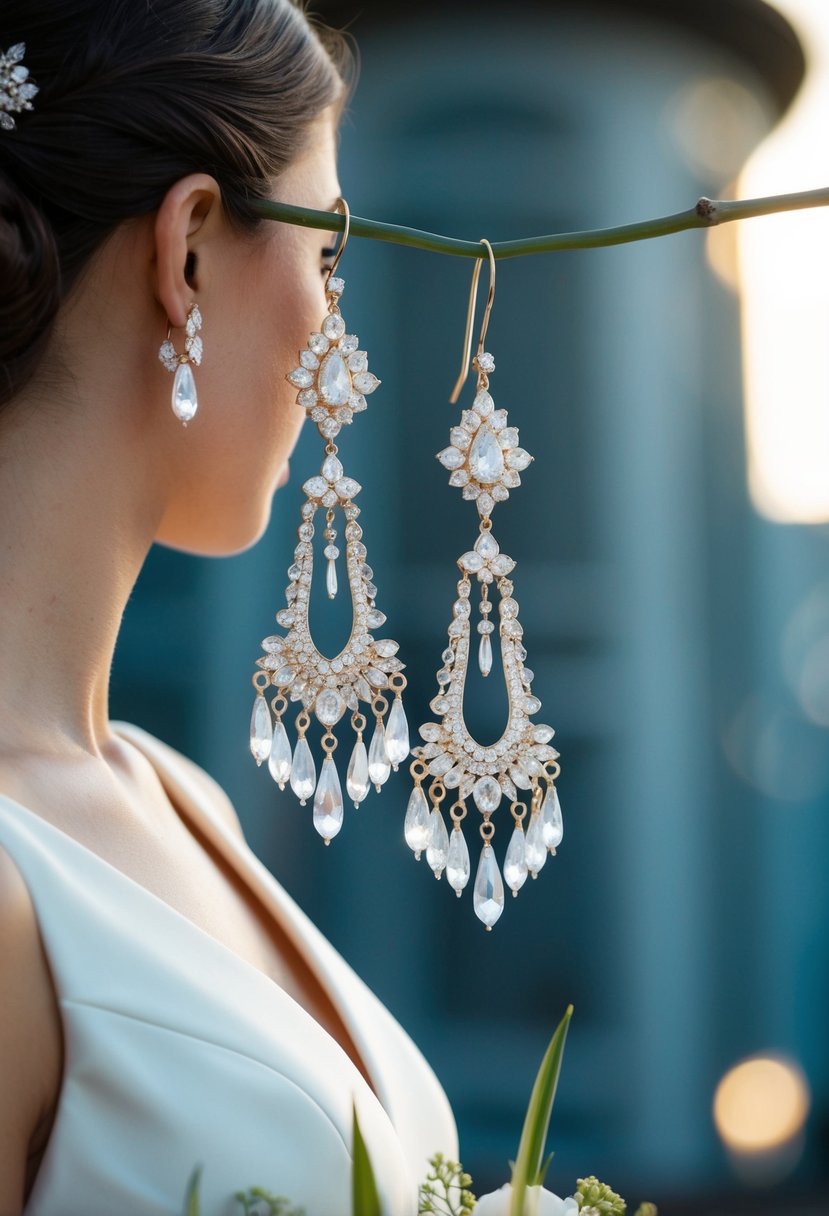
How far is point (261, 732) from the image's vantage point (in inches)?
35.1

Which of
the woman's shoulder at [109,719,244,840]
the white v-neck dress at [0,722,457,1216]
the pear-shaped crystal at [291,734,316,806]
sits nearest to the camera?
the white v-neck dress at [0,722,457,1216]

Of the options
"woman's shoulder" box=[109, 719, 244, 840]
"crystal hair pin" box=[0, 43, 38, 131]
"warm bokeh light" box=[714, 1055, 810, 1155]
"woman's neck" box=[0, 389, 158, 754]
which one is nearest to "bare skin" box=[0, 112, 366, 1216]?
"woman's neck" box=[0, 389, 158, 754]

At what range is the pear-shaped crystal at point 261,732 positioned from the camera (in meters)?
0.89

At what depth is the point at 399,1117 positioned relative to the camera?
992mm

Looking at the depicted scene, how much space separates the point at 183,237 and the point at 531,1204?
0.69m

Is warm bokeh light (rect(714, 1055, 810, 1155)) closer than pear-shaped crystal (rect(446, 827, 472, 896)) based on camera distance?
No

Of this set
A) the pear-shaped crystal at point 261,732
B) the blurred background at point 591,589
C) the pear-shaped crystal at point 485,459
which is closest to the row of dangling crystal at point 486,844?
the pear-shaped crystal at point 261,732

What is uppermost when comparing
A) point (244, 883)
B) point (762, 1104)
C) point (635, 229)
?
point (635, 229)

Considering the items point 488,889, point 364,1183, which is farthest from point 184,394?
point 364,1183

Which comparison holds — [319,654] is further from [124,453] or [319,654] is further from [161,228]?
[161,228]

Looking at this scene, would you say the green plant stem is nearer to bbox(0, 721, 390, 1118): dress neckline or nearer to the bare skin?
the bare skin

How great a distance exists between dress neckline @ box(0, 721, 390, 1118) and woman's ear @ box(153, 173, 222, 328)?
0.39 meters

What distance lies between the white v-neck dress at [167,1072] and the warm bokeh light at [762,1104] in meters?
2.10

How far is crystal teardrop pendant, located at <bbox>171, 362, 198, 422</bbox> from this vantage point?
2.92 feet
